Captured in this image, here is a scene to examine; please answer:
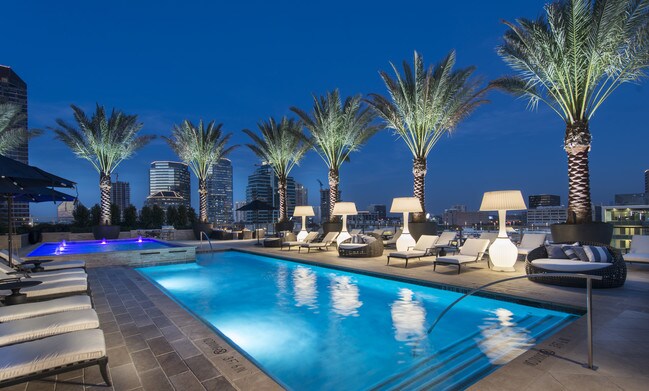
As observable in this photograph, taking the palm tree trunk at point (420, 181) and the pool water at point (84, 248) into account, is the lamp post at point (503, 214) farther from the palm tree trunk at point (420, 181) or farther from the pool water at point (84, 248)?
the pool water at point (84, 248)

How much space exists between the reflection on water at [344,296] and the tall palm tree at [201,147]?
592 inches

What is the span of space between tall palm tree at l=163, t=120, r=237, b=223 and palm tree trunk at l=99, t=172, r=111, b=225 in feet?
13.2

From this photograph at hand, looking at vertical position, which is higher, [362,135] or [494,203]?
[362,135]

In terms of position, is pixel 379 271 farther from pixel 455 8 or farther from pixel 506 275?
pixel 455 8

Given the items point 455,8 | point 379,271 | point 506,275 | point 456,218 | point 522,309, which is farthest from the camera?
point 455,8

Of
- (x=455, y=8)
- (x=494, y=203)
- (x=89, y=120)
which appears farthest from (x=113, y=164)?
(x=455, y=8)

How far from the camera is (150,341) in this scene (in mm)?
3766

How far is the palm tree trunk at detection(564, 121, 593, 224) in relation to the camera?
30.3ft

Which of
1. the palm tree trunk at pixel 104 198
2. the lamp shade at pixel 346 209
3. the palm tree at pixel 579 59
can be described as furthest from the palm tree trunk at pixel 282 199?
the palm tree at pixel 579 59

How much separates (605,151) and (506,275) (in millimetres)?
102527

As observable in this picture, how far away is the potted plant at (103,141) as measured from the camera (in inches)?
720

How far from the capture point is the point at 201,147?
833 inches

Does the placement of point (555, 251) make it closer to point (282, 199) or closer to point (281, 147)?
point (282, 199)

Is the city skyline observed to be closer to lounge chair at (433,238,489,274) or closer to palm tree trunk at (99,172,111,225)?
palm tree trunk at (99,172,111,225)
